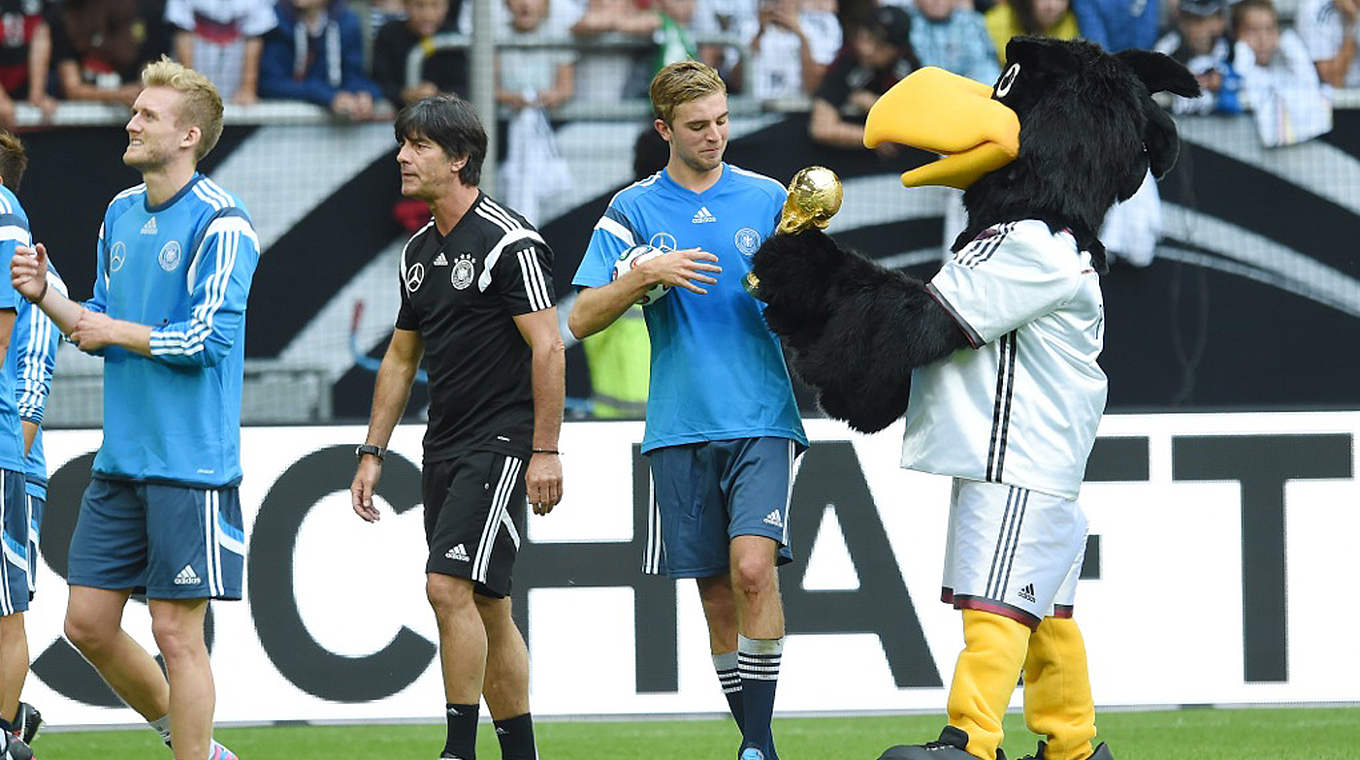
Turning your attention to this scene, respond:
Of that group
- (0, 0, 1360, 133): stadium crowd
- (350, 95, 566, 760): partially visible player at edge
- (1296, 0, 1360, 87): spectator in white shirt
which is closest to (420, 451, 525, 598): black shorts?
(350, 95, 566, 760): partially visible player at edge

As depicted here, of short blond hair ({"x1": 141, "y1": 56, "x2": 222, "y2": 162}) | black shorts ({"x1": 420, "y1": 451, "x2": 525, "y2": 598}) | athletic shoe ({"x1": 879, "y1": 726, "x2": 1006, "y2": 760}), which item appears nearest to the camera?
athletic shoe ({"x1": 879, "y1": 726, "x2": 1006, "y2": 760})

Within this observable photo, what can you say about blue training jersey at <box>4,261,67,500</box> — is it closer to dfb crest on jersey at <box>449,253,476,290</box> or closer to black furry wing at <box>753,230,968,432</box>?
dfb crest on jersey at <box>449,253,476,290</box>

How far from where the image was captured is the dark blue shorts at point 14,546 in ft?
16.7

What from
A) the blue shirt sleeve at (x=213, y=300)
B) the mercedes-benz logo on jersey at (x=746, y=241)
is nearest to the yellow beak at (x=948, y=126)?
the mercedes-benz logo on jersey at (x=746, y=241)

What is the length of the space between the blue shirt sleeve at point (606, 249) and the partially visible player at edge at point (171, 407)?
87 centimetres

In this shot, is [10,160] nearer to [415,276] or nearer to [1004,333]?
[415,276]

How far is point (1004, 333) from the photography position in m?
4.28

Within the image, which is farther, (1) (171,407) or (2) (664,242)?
(2) (664,242)

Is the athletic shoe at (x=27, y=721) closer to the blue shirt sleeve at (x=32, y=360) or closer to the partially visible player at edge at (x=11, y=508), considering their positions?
the partially visible player at edge at (x=11, y=508)

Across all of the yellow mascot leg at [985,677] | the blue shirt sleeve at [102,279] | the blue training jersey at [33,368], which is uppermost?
the blue shirt sleeve at [102,279]

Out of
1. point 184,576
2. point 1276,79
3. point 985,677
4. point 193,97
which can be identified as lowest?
point 985,677

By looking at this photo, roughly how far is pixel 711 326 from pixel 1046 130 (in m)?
1.11

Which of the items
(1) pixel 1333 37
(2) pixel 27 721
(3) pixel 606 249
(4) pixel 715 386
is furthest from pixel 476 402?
(1) pixel 1333 37

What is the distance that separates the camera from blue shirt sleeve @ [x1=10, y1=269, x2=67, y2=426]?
557 cm
